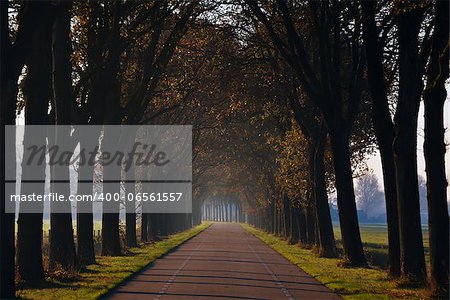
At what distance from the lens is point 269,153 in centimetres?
7481

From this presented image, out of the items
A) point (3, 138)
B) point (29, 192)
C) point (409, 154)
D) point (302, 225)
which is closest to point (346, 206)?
point (409, 154)

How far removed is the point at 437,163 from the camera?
20.8m

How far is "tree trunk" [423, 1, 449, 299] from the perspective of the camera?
20.6 m

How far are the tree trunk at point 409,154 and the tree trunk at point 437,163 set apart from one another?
10.4 feet

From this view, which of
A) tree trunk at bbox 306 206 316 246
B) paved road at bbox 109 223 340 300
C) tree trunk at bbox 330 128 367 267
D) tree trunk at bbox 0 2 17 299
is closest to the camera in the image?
tree trunk at bbox 0 2 17 299


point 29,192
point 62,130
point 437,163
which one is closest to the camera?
point 437,163

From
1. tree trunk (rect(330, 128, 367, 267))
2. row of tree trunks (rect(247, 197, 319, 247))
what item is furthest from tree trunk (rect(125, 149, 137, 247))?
tree trunk (rect(330, 128, 367, 267))

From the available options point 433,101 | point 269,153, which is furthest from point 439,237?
point 269,153

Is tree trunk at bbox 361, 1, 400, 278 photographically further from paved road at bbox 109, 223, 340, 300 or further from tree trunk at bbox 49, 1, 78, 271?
tree trunk at bbox 49, 1, 78, 271

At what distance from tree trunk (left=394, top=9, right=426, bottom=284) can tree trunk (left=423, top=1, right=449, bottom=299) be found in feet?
10.4

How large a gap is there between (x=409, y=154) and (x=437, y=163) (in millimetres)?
3585

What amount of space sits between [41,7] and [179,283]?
10.2 m

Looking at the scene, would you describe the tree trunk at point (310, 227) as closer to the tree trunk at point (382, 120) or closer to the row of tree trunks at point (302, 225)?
the row of tree trunks at point (302, 225)

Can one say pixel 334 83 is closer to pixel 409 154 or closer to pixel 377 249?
pixel 409 154
